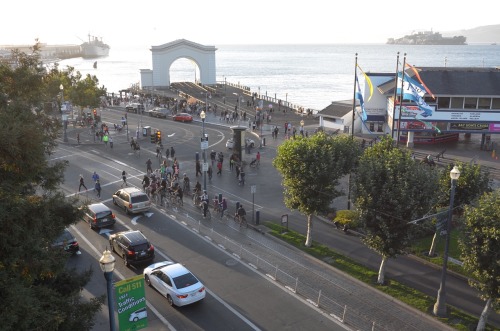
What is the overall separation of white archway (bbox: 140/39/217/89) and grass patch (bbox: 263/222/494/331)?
209 ft

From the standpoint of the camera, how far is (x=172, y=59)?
84562 mm

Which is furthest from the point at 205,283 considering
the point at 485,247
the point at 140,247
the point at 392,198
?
the point at 485,247

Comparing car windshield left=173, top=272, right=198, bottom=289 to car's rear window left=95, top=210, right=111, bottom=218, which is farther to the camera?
car's rear window left=95, top=210, right=111, bottom=218

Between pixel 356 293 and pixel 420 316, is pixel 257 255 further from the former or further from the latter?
pixel 420 316

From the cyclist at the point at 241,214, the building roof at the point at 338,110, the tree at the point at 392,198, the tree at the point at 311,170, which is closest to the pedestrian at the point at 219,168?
the cyclist at the point at 241,214

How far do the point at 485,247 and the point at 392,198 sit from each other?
13.0 ft

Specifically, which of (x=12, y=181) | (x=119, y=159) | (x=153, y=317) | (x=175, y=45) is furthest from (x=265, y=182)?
(x=175, y=45)

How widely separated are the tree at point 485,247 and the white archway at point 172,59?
7232 cm

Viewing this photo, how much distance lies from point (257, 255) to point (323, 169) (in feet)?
16.6

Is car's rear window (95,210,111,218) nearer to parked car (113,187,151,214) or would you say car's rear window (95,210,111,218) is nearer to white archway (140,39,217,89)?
parked car (113,187,151,214)

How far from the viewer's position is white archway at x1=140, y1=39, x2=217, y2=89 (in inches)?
3305

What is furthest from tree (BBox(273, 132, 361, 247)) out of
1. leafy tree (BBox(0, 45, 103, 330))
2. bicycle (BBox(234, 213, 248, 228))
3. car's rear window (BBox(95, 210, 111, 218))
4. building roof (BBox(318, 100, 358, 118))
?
building roof (BBox(318, 100, 358, 118))

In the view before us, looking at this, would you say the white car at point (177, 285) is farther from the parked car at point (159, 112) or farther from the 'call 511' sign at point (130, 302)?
the parked car at point (159, 112)

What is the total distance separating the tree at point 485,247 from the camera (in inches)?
597
